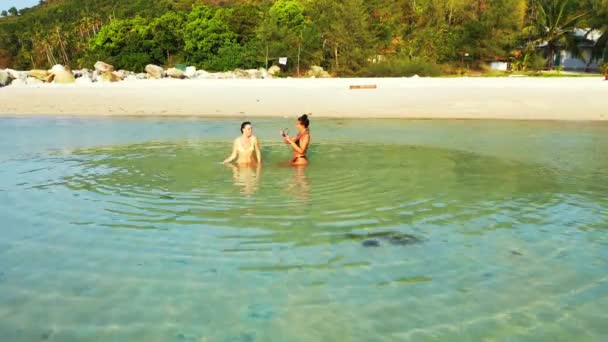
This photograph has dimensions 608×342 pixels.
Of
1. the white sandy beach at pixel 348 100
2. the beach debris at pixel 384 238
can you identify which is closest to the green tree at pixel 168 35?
the white sandy beach at pixel 348 100

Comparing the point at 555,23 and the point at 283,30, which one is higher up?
the point at 283,30

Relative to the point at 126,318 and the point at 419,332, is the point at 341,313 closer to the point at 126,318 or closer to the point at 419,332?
the point at 419,332

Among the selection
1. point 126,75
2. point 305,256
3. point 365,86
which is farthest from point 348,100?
point 126,75

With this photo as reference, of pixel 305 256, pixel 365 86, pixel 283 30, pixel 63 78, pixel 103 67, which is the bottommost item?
pixel 305 256

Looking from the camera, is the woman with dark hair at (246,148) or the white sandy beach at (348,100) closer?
the woman with dark hair at (246,148)

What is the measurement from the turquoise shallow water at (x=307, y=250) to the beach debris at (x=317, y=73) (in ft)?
102

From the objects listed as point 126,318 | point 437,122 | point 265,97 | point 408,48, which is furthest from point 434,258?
point 408,48

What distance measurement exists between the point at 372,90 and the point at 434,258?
746 inches

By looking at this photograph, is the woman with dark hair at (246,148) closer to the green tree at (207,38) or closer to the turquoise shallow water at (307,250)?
the turquoise shallow water at (307,250)

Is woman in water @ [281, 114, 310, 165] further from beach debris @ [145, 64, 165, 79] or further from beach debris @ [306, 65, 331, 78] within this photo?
beach debris @ [145, 64, 165, 79]

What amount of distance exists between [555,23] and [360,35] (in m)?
16.4

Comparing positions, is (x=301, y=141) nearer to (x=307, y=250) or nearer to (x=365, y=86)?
(x=307, y=250)

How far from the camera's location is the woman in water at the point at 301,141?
817cm

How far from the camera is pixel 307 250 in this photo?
14.6ft
